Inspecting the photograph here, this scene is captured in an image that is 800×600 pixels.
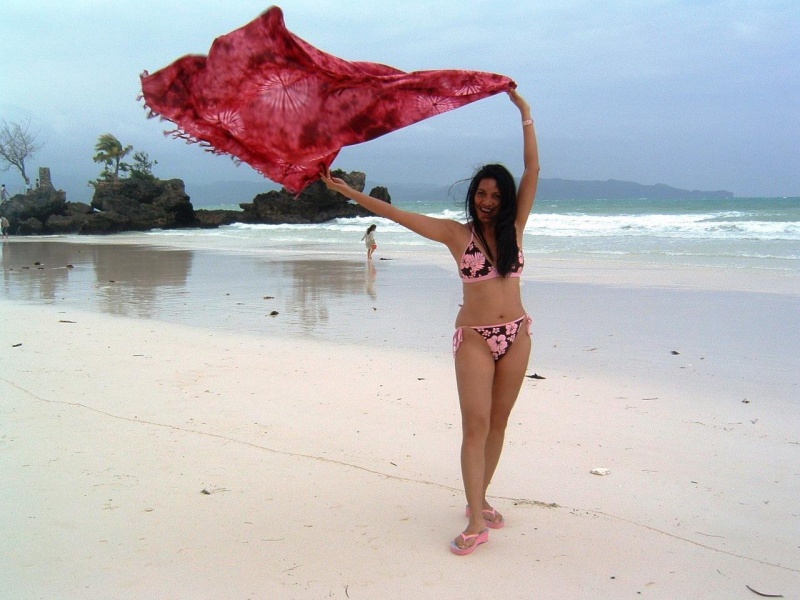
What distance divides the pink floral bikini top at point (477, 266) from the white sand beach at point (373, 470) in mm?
1281

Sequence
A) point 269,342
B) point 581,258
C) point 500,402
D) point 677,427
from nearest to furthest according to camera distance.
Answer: point 500,402 → point 677,427 → point 269,342 → point 581,258

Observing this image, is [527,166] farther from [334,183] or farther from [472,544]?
[472,544]

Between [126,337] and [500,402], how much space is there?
19.8ft

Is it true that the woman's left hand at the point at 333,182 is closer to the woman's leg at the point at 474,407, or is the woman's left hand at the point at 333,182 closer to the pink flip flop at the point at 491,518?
the woman's leg at the point at 474,407

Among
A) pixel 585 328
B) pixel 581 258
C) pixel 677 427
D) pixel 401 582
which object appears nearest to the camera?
pixel 401 582

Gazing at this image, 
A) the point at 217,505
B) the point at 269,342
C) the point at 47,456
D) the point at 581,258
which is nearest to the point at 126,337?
the point at 269,342

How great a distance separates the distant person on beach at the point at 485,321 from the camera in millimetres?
3379

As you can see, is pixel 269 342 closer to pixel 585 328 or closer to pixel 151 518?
pixel 585 328

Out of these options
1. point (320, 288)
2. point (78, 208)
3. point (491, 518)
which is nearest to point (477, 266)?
point (491, 518)

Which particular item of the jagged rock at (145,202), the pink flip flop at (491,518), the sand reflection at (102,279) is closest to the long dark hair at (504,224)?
the pink flip flop at (491,518)

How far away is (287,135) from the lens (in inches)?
157

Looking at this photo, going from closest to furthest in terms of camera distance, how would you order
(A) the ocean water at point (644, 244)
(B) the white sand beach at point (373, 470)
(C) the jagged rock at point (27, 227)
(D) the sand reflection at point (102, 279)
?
1. (B) the white sand beach at point (373, 470)
2. (D) the sand reflection at point (102, 279)
3. (A) the ocean water at point (644, 244)
4. (C) the jagged rock at point (27, 227)

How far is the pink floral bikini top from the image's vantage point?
3.44m

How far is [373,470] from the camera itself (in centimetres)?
434
